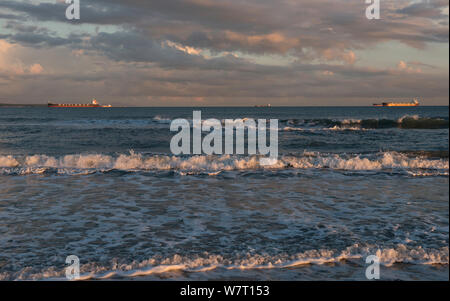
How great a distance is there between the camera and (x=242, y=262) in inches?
210

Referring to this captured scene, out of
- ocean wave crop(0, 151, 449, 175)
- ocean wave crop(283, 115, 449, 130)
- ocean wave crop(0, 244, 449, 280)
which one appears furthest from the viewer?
ocean wave crop(283, 115, 449, 130)

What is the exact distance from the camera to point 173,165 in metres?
14.9

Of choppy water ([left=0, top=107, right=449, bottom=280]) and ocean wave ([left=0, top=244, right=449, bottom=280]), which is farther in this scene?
choppy water ([left=0, top=107, right=449, bottom=280])

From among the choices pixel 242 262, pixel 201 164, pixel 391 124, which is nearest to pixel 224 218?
pixel 242 262

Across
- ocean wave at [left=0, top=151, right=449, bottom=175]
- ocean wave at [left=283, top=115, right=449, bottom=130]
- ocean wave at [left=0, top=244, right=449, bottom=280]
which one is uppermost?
ocean wave at [left=283, top=115, right=449, bottom=130]

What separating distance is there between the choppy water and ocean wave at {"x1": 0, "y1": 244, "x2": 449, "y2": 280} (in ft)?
0.05

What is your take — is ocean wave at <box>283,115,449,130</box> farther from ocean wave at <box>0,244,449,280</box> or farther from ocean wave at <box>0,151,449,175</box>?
ocean wave at <box>0,244,449,280</box>

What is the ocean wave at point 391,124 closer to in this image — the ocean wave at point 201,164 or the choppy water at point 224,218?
the ocean wave at point 201,164

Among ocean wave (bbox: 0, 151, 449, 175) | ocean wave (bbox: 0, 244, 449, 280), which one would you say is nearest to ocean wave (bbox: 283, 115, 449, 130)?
ocean wave (bbox: 0, 151, 449, 175)

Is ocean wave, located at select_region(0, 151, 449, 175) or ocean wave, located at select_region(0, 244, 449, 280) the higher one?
ocean wave, located at select_region(0, 151, 449, 175)

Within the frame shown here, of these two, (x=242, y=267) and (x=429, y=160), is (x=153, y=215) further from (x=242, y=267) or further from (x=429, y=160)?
(x=429, y=160)

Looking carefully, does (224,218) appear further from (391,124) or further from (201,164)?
(391,124)

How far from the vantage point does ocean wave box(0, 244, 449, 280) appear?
4.95 metres
